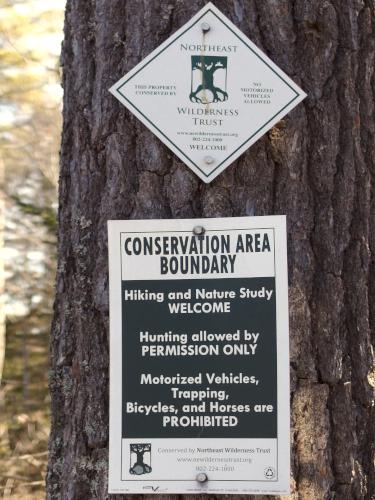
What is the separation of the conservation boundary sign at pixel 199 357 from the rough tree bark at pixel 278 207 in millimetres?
38

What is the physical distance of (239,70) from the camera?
1731mm

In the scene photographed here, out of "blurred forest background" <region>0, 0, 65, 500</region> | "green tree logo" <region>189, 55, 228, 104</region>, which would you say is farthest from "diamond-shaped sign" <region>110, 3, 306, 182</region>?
"blurred forest background" <region>0, 0, 65, 500</region>

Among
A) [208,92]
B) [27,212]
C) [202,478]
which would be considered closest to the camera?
[202,478]

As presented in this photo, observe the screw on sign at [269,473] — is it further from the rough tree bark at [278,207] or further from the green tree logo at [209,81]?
the green tree logo at [209,81]

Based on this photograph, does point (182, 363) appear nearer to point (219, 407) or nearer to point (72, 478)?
point (219, 407)

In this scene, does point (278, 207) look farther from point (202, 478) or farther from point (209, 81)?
point (202, 478)

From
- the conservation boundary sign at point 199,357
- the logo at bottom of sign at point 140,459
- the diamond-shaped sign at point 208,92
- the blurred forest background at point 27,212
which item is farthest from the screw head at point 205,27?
the blurred forest background at point 27,212

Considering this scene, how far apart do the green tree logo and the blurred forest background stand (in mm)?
8992

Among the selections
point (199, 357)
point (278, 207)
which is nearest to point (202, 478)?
point (199, 357)

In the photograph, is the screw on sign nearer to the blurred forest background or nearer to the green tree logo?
the green tree logo

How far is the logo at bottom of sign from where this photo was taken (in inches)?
65.0

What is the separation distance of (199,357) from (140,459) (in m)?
0.25

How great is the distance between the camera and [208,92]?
1.73m

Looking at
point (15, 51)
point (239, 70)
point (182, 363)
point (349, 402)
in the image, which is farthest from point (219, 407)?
point (15, 51)
